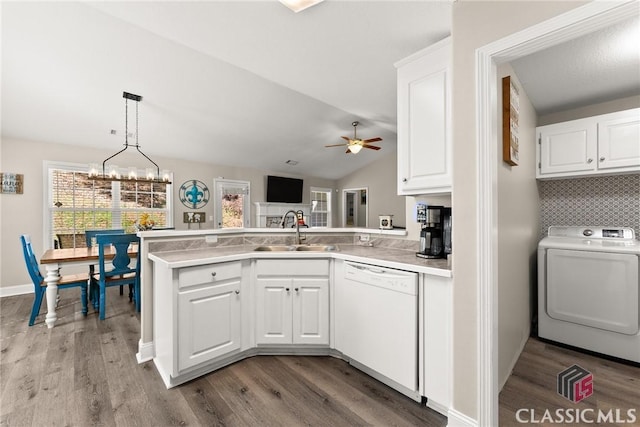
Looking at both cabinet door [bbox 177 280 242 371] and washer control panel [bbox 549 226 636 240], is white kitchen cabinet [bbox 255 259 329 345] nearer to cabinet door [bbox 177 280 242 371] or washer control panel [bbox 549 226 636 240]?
cabinet door [bbox 177 280 242 371]

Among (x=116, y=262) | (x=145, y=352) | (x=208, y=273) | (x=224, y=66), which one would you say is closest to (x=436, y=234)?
(x=208, y=273)

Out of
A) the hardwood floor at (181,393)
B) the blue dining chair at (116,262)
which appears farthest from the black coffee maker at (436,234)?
the blue dining chair at (116,262)

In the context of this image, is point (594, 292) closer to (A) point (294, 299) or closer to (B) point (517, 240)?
(B) point (517, 240)

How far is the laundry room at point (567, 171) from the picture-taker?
1.86 meters

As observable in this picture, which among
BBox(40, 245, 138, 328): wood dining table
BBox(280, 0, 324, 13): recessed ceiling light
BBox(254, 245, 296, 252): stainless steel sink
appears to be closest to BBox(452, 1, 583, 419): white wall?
BBox(280, 0, 324, 13): recessed ceiling light

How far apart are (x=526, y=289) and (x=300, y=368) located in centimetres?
214

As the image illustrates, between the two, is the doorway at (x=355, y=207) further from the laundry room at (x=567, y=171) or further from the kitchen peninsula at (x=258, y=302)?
the kitchen peninsula at (x=258, y=302)

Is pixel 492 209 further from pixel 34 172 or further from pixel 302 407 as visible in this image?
pixel 34 172

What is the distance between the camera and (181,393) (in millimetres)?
1847

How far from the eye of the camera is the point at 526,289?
2504mm

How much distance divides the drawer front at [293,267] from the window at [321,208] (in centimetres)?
591

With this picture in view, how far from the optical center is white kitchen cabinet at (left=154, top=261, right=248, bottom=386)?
6.20 feet

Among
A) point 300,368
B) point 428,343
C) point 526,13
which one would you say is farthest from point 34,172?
point 526,13

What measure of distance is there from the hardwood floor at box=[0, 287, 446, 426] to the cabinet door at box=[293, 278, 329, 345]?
0.63ft
